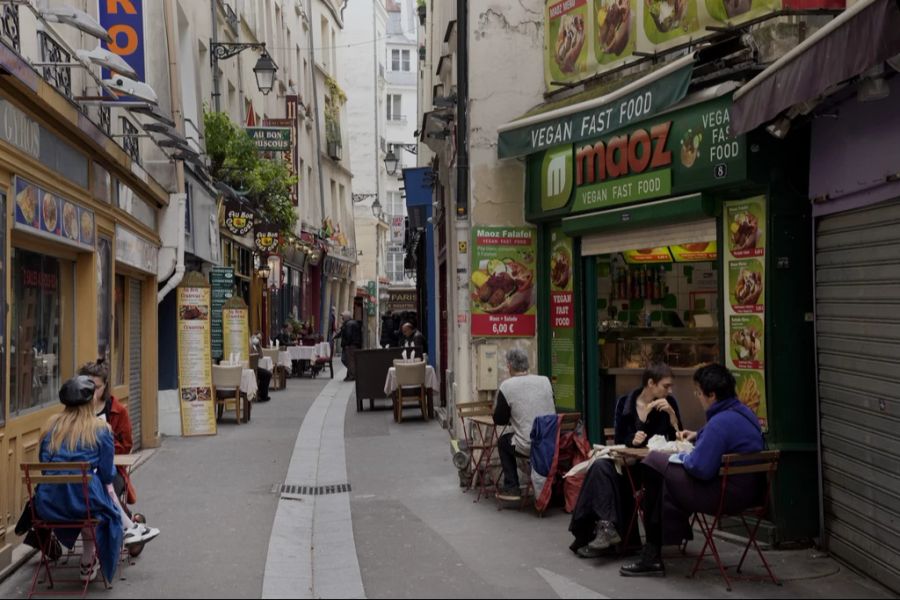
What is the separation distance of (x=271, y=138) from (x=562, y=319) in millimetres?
14919

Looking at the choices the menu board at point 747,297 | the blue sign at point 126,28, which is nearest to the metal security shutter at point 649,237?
the menu board at point 747,297

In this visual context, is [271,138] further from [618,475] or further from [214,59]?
[618,475]

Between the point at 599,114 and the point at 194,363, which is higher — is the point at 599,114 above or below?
above

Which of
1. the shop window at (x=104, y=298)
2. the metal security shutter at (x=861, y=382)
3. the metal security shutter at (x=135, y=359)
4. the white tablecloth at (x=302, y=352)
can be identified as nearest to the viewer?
the metal security shutter at (x=861, y=382)

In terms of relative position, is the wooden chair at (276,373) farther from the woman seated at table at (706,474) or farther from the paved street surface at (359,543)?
the woman seated at table at (706,474)

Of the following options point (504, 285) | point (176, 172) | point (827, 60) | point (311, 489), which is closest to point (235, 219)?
point (176, 172)

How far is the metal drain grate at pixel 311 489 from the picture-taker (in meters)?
11.2

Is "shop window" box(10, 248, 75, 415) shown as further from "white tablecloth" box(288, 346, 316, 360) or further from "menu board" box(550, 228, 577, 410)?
"white tablecloth" box(288, 346, 316, 360)

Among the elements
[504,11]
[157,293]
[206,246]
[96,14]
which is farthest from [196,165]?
[504,11]

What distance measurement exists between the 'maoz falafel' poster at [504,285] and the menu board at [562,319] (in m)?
0.25

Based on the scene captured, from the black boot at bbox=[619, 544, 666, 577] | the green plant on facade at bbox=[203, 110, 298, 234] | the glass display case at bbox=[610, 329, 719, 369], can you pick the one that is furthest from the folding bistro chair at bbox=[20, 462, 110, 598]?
the green plant on facade at bbox=[203, 110, 298, 234]

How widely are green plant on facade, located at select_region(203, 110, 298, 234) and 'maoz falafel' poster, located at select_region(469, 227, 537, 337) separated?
35.6ft

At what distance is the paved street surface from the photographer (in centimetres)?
704

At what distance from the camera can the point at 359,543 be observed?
8625 mm
